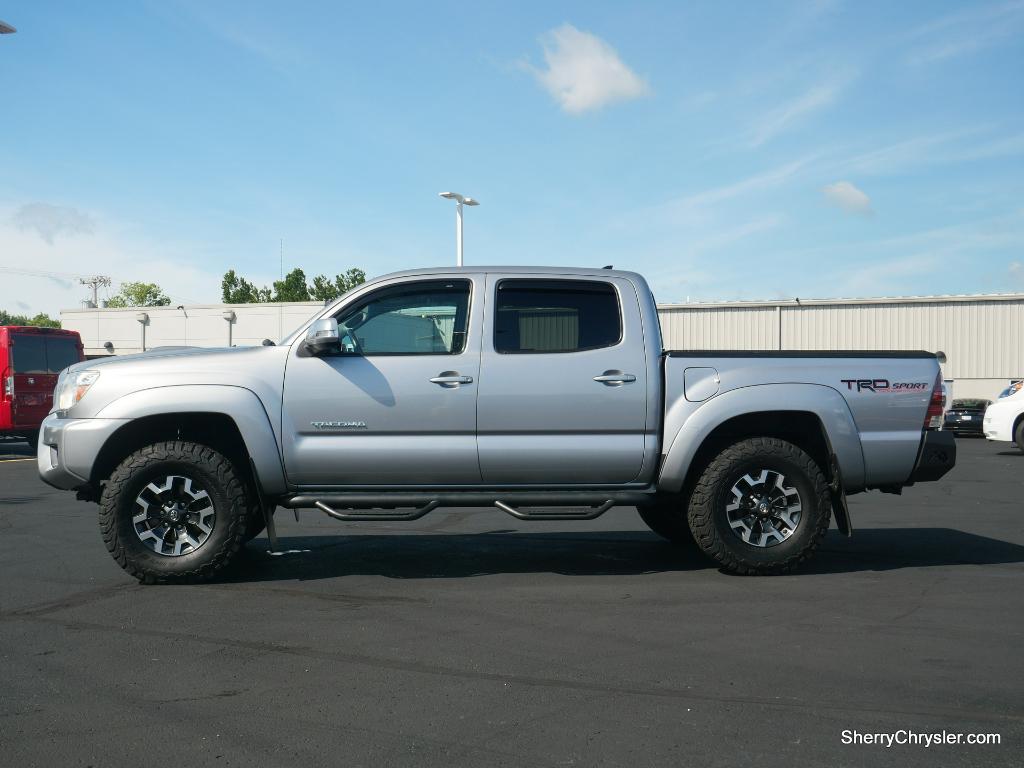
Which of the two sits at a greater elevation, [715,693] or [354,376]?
[354,376]

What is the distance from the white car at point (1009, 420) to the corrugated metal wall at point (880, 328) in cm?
1481

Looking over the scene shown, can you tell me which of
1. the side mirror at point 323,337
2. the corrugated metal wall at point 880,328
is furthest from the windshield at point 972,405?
the side mirror at point 323,337

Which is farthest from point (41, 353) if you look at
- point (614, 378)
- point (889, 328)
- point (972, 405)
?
point (889, 328)

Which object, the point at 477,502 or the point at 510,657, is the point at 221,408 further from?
the point at 510,657

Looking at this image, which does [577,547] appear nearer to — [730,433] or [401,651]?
[730,433]

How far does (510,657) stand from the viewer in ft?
15.3

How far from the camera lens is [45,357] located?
18.5 meters

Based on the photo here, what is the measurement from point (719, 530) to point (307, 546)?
3.44 metres

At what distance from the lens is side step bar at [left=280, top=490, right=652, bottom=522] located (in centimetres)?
625

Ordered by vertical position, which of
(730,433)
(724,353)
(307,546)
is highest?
(724,353)

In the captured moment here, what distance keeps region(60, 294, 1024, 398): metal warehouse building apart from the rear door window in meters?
27.5

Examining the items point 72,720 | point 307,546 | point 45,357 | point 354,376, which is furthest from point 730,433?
point 45,357

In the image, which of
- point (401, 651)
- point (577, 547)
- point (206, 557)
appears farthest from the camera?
point (577, 547)

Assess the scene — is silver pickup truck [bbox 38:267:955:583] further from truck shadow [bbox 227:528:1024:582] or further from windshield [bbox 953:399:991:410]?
windshield [bbox 953:399:991:410]
